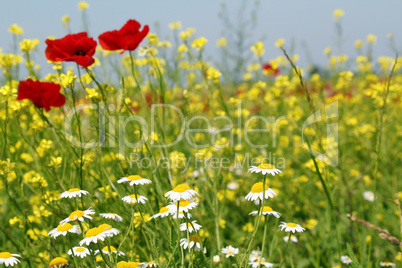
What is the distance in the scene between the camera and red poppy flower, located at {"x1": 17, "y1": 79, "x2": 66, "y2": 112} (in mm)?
1423

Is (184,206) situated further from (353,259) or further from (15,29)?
(15,29)

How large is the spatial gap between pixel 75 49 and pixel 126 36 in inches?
8.4

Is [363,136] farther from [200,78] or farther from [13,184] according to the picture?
[13,184]

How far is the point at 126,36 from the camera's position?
150cm

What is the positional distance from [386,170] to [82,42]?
7.17ft

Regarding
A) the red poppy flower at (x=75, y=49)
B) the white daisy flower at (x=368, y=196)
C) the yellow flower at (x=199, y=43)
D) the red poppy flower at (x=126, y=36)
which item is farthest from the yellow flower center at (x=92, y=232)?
the white daisy flower at (x=368, y=196)

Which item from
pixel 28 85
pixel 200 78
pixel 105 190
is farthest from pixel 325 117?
pixel 28 85

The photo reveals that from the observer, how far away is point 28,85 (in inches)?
57.1

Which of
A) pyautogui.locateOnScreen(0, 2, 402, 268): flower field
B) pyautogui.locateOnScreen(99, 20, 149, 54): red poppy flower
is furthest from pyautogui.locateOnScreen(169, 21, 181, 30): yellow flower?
pyautogui.locateOnScreen(99, 20, 149, 54): red poppy flower

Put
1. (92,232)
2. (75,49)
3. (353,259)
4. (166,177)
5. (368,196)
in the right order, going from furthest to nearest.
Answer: (368,196) < (166,177) < (75,49) < (353,259) < (92,232)

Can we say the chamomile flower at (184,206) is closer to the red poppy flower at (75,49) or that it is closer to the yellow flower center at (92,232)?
the yellow flower center at (92,232)

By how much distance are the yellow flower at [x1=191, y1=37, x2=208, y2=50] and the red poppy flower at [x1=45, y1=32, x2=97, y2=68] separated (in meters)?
0.74

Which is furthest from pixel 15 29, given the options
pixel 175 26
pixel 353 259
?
pixel 353 259

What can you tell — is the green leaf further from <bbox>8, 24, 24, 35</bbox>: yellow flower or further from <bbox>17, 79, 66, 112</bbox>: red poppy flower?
<bbox>8, 24, 24, 35</bbox>: yellow flower
